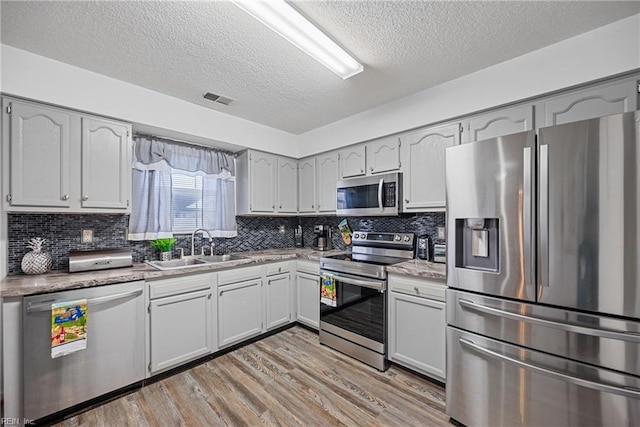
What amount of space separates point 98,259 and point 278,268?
166cm

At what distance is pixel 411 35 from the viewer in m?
1.76

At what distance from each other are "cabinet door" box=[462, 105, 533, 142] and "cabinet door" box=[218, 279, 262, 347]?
99.4 inches

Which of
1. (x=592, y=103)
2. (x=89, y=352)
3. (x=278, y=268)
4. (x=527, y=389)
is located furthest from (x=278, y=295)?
(x=592, y=103)

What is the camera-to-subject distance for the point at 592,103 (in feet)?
5.72

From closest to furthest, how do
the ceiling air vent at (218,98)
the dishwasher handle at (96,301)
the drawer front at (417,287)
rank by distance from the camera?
the dishwasher handle at (96,301), the drawer front at (417,287), the ceiling air vent at (218,98)

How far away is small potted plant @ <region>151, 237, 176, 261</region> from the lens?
2.70 m

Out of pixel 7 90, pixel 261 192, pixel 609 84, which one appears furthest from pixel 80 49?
pixel 609 84

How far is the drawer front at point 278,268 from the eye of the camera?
3066 mm

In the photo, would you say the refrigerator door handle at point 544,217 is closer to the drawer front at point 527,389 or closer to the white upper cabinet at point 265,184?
the drawer front at point 527,389

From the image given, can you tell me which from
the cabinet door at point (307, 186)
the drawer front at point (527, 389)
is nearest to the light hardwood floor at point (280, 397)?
the drawer front at point (527, 389)

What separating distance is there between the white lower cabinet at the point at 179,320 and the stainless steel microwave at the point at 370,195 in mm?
1621

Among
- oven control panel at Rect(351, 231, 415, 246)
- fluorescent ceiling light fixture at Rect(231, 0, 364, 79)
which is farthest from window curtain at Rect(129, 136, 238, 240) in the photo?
fluorescent ceiling light fixture at Rect(231, 0, 364, 79)

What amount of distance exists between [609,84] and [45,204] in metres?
3.92

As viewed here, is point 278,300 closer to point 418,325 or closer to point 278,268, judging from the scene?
point 278,268
